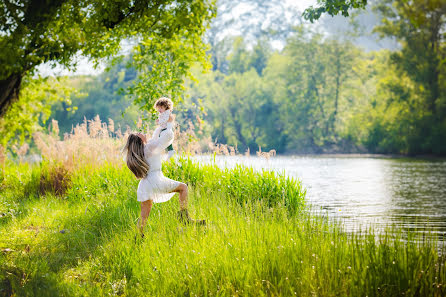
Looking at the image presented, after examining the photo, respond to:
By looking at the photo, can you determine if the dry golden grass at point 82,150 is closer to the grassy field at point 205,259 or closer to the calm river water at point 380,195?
the calm river water at point 380,195

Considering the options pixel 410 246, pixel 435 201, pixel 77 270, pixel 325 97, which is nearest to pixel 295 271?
pixel 410 246

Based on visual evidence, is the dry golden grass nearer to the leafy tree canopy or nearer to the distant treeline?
the leafy tree canopy

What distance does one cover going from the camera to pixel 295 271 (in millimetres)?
4832

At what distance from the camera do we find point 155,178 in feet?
21.3

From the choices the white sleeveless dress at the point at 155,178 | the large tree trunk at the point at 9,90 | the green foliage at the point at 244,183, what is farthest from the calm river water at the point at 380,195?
the large tree trunk at the point at 9,90

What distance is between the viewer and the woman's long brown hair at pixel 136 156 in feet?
21.0

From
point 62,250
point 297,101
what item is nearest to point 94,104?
point 297,101

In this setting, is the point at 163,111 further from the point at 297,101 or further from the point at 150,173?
the point at 297,101

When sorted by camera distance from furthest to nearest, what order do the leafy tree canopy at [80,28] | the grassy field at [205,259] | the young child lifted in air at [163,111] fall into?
1. the leafy tree canopy at [80,28]
2. the young child lifted in air at [163,111]
3. the grassy field at [205,259]

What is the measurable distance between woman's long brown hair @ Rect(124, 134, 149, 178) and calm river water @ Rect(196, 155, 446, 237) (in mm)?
2799

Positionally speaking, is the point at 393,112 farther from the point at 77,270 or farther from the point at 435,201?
the point at 77,270

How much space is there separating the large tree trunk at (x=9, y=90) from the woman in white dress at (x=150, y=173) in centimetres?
247

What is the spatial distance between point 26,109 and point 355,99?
48.2 m

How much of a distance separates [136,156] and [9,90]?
9.14 feet
